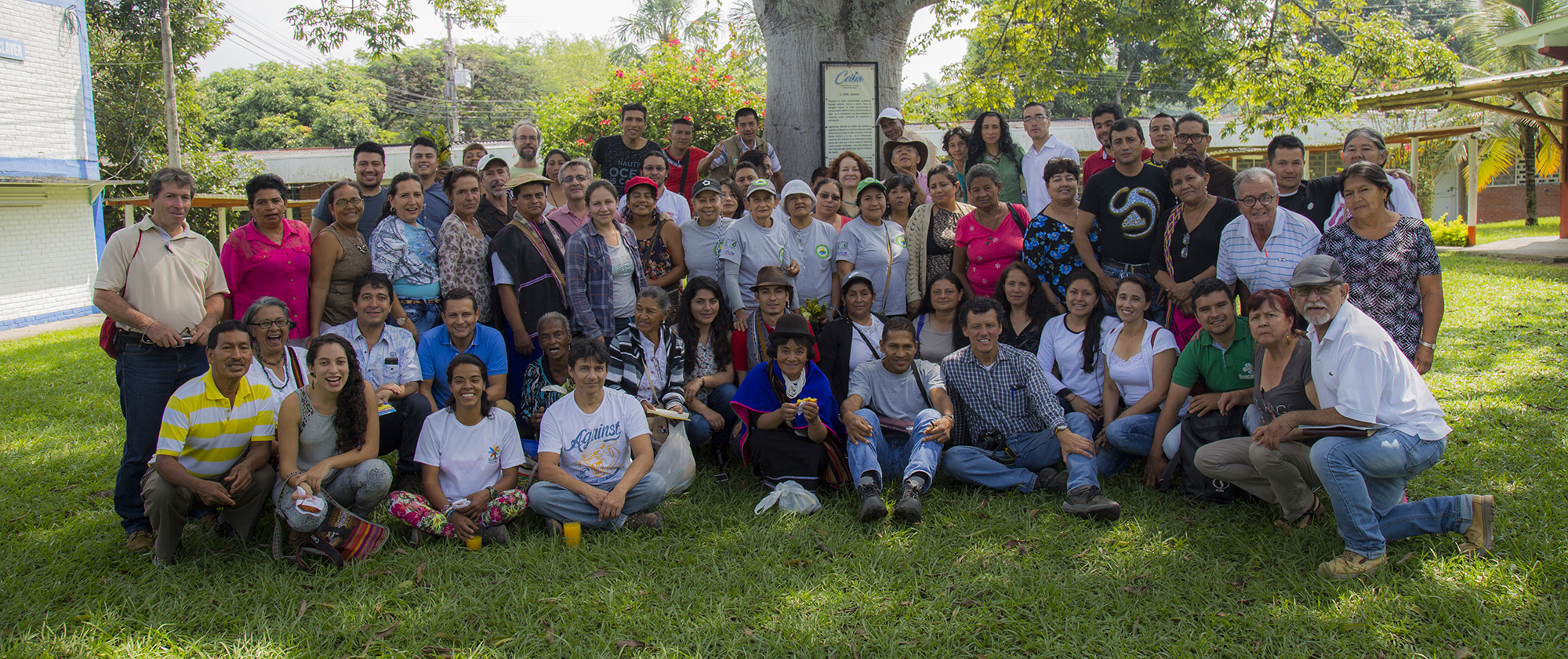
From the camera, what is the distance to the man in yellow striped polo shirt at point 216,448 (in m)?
4.15

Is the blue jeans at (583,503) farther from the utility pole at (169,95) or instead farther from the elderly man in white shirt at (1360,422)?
the utility pole at (169,95)

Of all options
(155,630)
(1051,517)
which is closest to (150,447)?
(155,630)

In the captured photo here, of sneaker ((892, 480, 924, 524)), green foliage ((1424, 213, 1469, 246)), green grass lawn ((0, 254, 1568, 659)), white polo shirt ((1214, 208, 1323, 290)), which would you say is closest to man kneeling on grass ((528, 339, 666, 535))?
green grass lawn ((0, 254, 1568, 659))

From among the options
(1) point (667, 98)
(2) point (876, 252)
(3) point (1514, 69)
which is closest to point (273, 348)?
(2) point (876, 252)

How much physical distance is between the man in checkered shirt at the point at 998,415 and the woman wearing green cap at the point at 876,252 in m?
0.81

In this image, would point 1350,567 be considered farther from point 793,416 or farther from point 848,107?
point 848,107

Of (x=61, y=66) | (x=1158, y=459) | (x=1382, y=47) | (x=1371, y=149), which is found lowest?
(x=1158, y=459)

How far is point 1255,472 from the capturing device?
14.4 feet

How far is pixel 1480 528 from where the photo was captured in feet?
12.8

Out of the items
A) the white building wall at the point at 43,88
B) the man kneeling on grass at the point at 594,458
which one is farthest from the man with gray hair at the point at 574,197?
the white building wall at the point at 43,88

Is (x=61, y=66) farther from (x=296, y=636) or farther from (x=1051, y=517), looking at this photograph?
(x=1051, y=517)

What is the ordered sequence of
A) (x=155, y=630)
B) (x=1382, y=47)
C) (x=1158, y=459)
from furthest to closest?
(x=1382, y=47) → (x=1158, y=459) → (x=155, y=630)

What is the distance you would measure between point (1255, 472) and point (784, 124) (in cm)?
513

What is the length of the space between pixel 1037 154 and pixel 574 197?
370cm
